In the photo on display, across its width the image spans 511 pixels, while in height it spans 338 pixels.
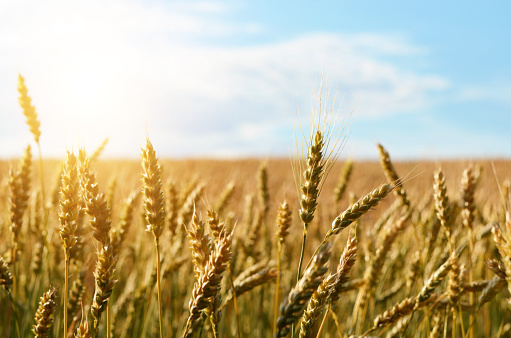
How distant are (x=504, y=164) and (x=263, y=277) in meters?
22.9

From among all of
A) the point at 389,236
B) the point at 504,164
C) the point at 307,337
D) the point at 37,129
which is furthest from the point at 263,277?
the point at 504,164

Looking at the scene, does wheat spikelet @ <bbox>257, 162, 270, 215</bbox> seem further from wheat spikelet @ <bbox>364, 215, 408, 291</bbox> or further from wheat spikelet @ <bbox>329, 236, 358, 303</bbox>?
wheat spikelet @ <bbox>329, 236, 358, 303</bbox>

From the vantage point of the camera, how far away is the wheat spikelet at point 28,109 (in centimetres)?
243

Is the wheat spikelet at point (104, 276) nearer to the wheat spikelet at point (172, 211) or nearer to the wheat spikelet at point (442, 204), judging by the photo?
the wheat spikelet at point (172, 211)

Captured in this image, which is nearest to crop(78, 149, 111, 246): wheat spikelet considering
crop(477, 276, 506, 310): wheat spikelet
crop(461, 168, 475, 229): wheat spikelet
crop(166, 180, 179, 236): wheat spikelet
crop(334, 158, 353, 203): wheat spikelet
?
crop(166, 180, 179, 236): wheat spikelet

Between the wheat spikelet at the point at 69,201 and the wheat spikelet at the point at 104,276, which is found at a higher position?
the wheat spikelet at the point at 69,201

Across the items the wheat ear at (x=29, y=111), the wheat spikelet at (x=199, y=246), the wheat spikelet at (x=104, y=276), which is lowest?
the wheat spikelet at (x=104, y=276)

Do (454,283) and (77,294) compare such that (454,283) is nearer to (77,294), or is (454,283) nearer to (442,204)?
(442,204)

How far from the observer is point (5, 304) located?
3.48m

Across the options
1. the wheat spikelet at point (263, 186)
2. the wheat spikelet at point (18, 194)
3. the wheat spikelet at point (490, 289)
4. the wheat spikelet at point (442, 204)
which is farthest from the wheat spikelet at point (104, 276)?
the wheat spikelet at point (263, 186)

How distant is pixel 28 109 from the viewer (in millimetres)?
2465

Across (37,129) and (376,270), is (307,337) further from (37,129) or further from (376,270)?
(37,129)

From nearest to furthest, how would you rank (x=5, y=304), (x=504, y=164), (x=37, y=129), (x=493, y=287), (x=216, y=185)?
(x=493, y=287), (x=37, y=129), (x=5, y=304), (x=216, y=185), (x=504, y=164)

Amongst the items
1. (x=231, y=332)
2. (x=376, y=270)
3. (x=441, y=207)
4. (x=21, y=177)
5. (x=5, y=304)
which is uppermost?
(x=21, y=177)
